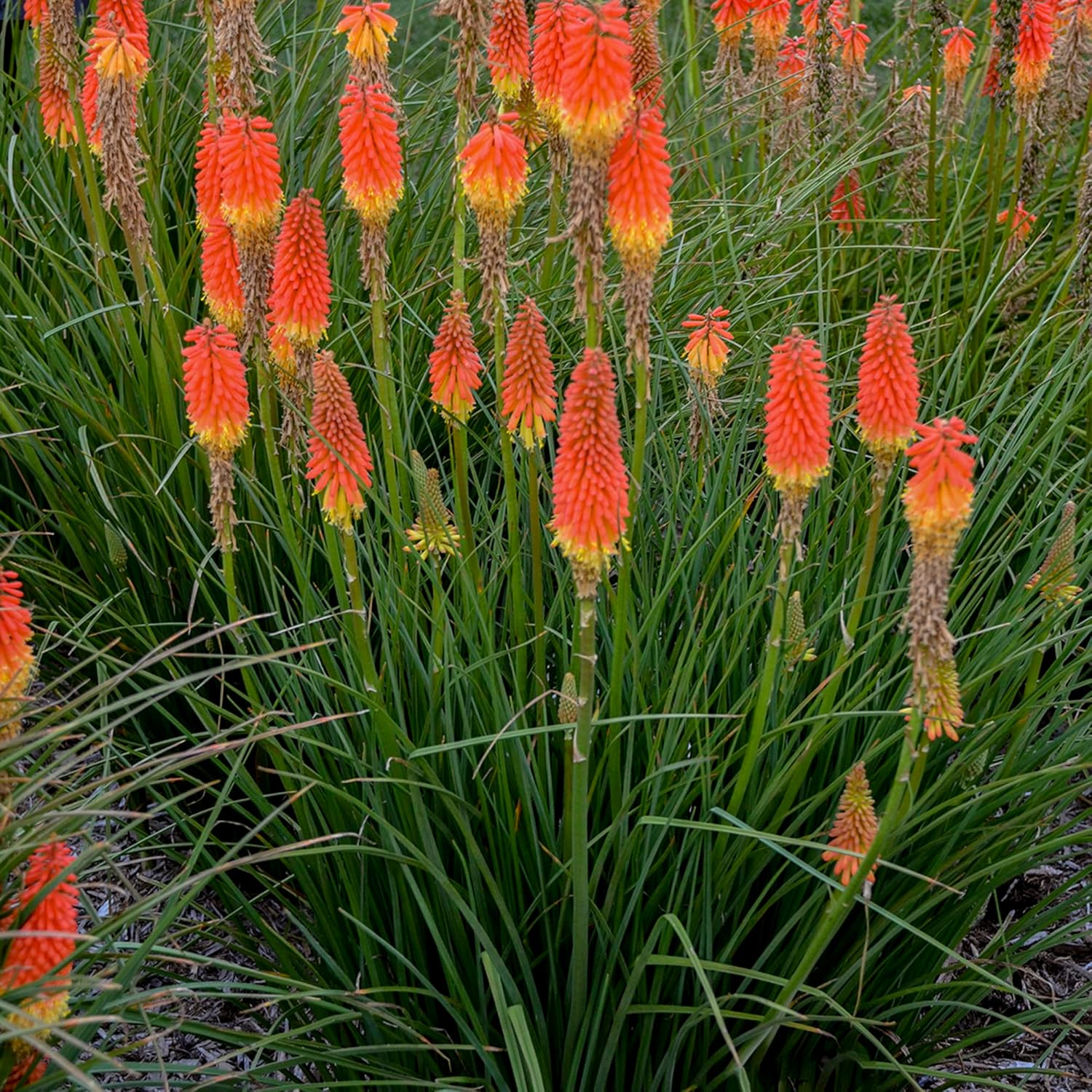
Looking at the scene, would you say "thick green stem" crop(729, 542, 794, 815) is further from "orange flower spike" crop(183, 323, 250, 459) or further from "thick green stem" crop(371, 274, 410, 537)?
"orange flower spike" crop(183, 323, 250, 459)

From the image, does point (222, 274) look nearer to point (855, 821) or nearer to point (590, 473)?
point (590, 473)

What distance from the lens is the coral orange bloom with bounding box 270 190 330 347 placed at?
257cm

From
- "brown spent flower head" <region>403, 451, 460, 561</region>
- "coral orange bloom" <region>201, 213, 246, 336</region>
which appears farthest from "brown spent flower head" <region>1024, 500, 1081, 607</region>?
"coral orange bloom" <region>201, 213, 246, 336</region>

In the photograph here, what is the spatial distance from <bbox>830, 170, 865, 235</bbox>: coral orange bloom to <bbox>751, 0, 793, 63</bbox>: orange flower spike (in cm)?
51

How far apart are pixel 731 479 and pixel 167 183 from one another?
255 centimetres

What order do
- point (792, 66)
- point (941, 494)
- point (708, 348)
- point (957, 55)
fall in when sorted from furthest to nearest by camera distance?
point (792, 66), point (957, 55), point (708, 348), point (941, 494)

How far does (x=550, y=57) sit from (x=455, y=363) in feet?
1.98

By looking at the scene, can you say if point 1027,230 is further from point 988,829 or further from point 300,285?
point 300,285

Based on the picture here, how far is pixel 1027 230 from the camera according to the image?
4.53 meters

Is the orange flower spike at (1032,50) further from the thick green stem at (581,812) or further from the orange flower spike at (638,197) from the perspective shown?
the thick green stem at (581,812)

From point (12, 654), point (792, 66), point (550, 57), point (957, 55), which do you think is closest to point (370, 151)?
point (550, 57)

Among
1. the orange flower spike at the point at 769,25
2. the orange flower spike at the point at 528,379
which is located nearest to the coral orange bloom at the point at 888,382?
the orange flower spike at the point at 528,379

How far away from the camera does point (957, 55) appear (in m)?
4.55

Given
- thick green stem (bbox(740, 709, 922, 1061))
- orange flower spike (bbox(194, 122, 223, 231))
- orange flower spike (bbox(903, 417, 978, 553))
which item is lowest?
thick green stem (bbox(740, 709, 922, 1061))
